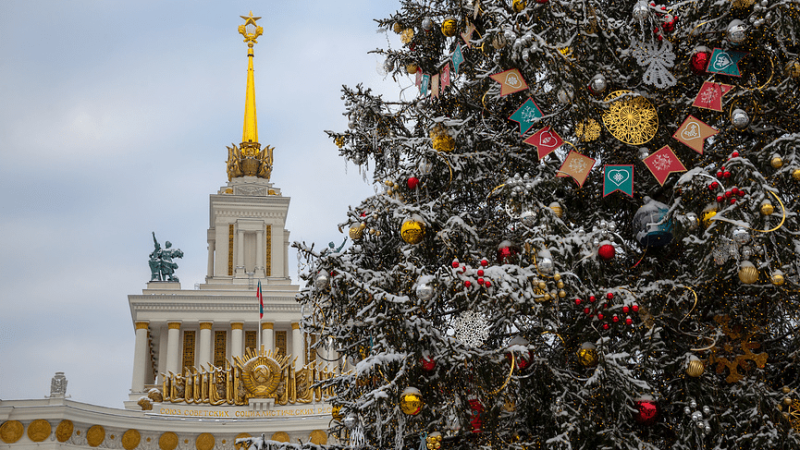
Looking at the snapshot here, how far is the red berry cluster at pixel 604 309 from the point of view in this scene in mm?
5066

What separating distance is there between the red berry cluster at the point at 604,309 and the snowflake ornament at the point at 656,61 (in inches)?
71.6

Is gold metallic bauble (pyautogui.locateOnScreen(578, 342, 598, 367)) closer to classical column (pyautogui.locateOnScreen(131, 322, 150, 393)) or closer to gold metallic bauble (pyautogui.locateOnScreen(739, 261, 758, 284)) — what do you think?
gold metallic bauble (pyautogui.locateOnScreen(739, 261, 758, 284))

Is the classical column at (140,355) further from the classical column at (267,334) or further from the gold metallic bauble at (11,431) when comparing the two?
the gold metallic bauble at (11,431)

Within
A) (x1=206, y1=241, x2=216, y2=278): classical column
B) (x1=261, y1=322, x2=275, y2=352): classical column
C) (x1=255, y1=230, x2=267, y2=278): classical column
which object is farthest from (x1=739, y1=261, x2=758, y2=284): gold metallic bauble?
(x1=206, y1=241, x2=216, y2=278): classical column

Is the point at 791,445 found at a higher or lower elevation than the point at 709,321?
lower

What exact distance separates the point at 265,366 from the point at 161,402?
3.10 m

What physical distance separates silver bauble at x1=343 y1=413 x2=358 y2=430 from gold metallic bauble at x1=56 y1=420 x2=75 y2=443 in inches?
622

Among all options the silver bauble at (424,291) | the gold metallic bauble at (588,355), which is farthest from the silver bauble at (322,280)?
the gold metallic bauble at (588,355)

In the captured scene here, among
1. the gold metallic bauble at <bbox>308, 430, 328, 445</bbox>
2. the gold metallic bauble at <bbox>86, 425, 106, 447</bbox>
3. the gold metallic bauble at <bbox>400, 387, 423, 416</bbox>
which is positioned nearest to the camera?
the gold metallic bauble at <bbox>400, 387, 423, 416</bbox>

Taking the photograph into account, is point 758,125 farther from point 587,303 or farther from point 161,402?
point 161,402

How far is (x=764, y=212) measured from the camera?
460 cm

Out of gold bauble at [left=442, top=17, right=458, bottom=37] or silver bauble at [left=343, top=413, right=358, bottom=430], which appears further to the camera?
gold bauble at [left=442, top=17, right=458, bottom=37]

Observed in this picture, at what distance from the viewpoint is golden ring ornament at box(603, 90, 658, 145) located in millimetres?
5652

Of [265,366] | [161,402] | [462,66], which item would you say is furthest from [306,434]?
[462,66]
